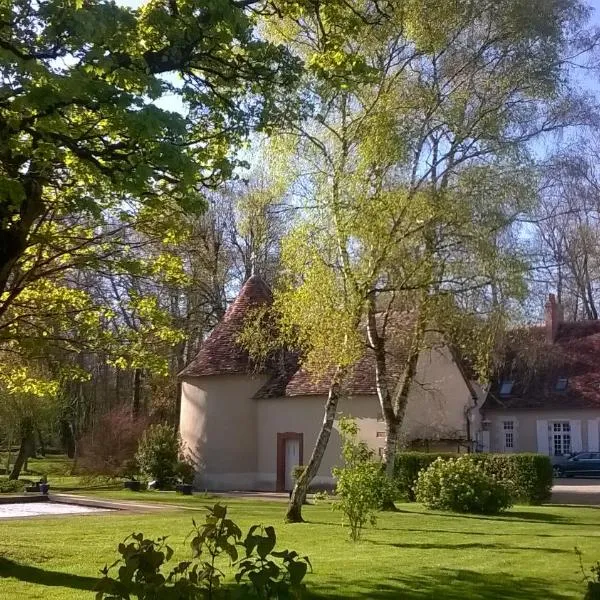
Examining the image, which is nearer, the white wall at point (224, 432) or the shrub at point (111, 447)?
the white wall at point (224, 432)

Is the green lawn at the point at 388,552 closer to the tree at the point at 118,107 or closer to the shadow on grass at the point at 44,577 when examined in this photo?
the shadow on grass at the point at 44,577

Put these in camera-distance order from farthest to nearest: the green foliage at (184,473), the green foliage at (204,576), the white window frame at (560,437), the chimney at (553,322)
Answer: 1. the chimney at (553,322)
2. the white window frame at (560,437)
3. the green foliage at (184,473)
4. the green foliage at (204,576)

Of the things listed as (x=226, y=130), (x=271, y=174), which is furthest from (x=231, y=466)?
(x=226, y=130)

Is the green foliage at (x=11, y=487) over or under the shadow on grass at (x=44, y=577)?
over

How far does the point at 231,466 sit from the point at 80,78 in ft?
90.0

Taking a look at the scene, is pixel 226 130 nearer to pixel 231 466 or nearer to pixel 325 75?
pixel 325 75

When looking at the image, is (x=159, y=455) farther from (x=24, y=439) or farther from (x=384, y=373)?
(x=384, y=373)

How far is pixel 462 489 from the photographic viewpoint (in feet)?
70.4

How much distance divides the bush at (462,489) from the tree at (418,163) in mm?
3773

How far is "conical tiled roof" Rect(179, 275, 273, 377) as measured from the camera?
33.1 meters

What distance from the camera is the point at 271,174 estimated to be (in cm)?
1956

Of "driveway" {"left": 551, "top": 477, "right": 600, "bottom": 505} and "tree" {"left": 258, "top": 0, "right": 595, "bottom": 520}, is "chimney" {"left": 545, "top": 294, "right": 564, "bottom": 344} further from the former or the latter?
"tree" {"left": 258, "top": 0, "right": 595, "bottom": 520}

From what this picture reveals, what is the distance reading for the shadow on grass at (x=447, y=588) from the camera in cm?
933

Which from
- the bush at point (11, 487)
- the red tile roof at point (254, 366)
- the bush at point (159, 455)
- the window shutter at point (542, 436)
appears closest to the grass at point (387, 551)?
the red tile roof at point (254, 366)
